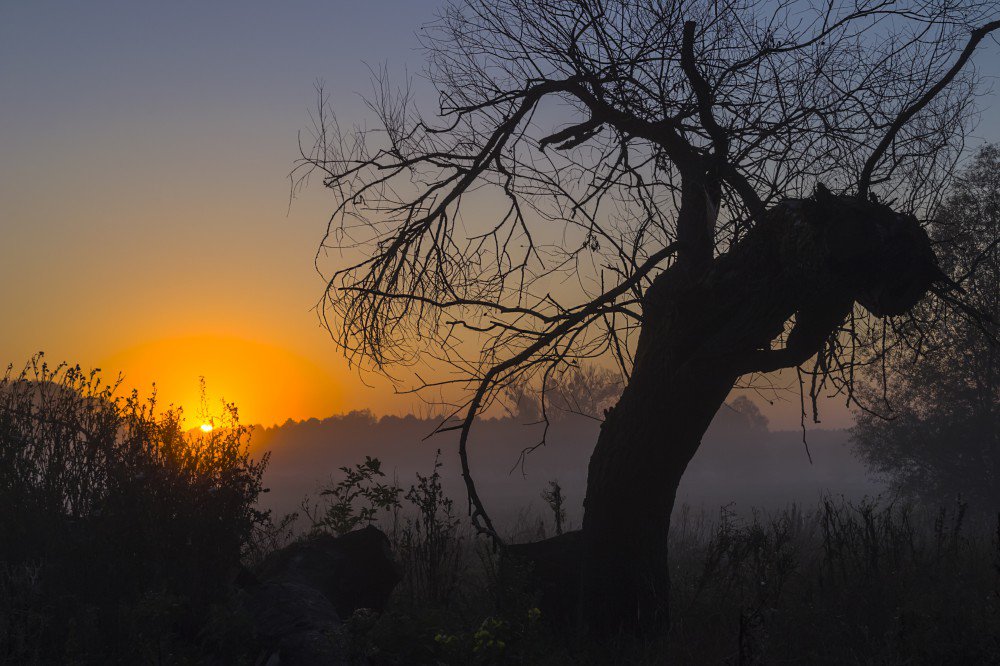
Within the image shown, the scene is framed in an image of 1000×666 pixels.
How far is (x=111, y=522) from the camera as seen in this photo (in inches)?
227

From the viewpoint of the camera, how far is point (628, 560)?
17.7 ft

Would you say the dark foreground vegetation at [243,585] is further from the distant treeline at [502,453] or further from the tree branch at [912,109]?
the distant treeline at [502,453]

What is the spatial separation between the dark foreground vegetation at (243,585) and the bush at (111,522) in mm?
17

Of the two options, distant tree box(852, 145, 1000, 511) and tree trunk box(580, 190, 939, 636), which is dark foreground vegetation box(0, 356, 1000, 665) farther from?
distant tree box(852, 145, 1000, 511)

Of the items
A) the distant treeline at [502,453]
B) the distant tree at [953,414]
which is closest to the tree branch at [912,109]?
the distant tree at [953,414]

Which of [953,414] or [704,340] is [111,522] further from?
[953,414]

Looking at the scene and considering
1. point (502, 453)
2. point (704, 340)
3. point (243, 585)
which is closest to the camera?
point (704, 340)

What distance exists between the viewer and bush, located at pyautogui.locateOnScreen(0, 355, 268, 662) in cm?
476

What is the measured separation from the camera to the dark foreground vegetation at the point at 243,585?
4.51 m

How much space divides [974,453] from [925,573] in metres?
13.3

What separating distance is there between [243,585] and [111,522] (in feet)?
→ 4.01

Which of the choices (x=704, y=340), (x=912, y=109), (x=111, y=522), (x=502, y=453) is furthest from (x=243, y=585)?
(x=502, y=453)

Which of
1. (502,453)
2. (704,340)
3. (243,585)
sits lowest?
(243,585)

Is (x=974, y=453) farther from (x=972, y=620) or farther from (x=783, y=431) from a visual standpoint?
(x=783, y=431)
